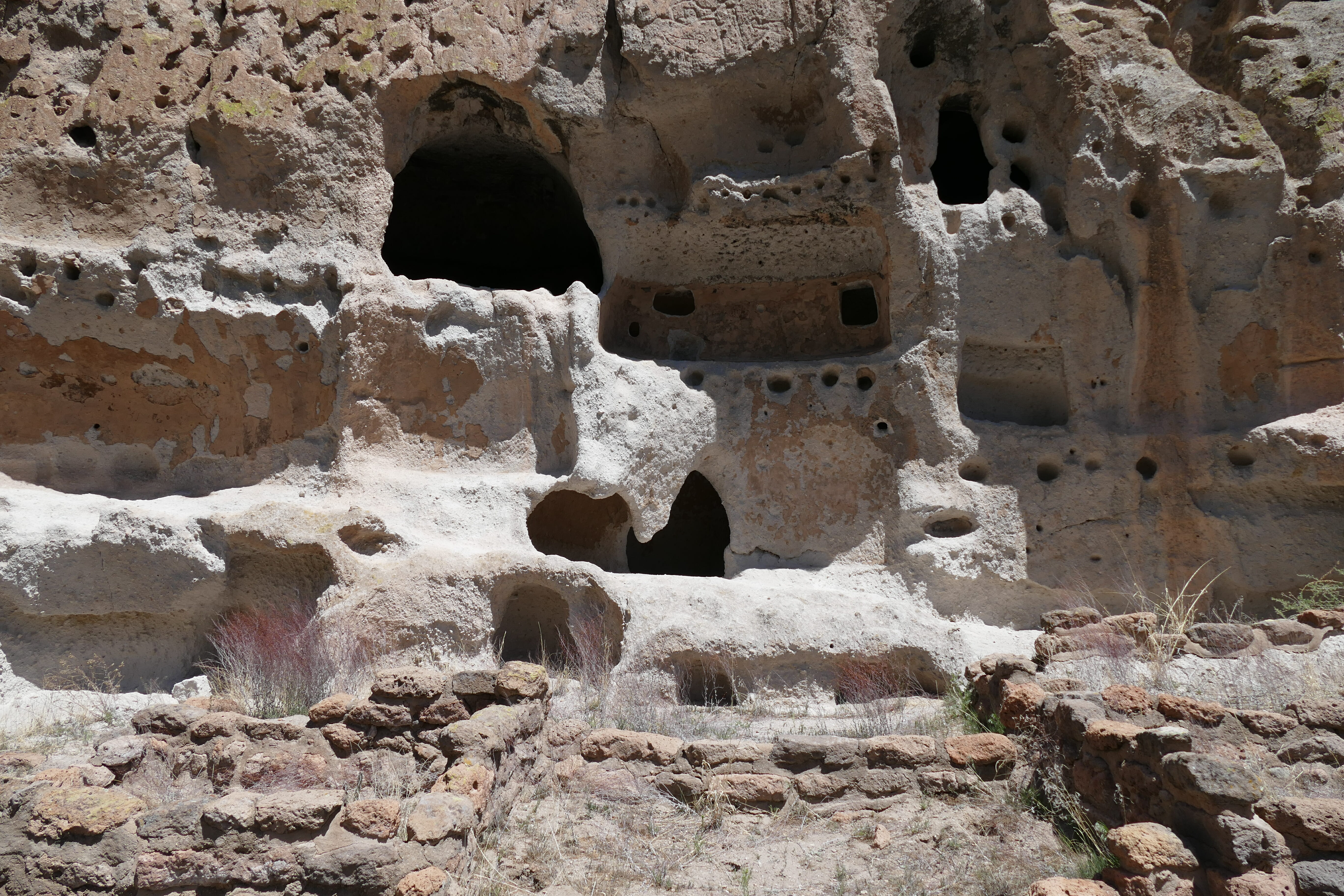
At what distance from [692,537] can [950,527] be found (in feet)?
12.0

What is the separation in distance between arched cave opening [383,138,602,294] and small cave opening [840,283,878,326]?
2973 mm

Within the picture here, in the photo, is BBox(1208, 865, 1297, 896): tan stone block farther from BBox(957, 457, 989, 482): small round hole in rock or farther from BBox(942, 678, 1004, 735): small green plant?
BBox(957, 457, 989, 482): small round hole in rock

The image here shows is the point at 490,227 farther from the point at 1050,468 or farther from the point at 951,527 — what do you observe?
the point at 1050,468

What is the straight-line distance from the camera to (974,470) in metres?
8.68

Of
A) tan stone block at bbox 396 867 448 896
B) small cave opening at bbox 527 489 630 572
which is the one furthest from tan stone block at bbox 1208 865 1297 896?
small cave opening at bbox 527 489 630 572

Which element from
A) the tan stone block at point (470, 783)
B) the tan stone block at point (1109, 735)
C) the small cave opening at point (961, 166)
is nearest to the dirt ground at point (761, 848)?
the tan stone block at point (470, 783)

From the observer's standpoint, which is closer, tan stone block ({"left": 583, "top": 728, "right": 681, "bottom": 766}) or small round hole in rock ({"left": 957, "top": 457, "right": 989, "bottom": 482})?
tan stone block ({"left": 583, "top": 728, "right": 681, "bottom": 766})

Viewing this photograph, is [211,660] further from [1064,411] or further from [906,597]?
[1064,411]

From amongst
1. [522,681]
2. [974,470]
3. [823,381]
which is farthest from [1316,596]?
[522,681]

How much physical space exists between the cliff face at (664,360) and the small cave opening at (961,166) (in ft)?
3.26

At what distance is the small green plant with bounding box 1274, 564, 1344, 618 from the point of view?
7645mm

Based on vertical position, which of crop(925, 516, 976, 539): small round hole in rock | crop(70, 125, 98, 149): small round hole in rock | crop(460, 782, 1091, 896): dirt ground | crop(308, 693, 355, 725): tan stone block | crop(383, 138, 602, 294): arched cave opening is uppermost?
crop(383, 138, 602, 294): arched cave opening

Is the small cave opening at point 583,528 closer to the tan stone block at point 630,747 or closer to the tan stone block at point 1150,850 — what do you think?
the tan stone block at point 630,747

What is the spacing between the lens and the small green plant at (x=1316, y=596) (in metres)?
7.64
